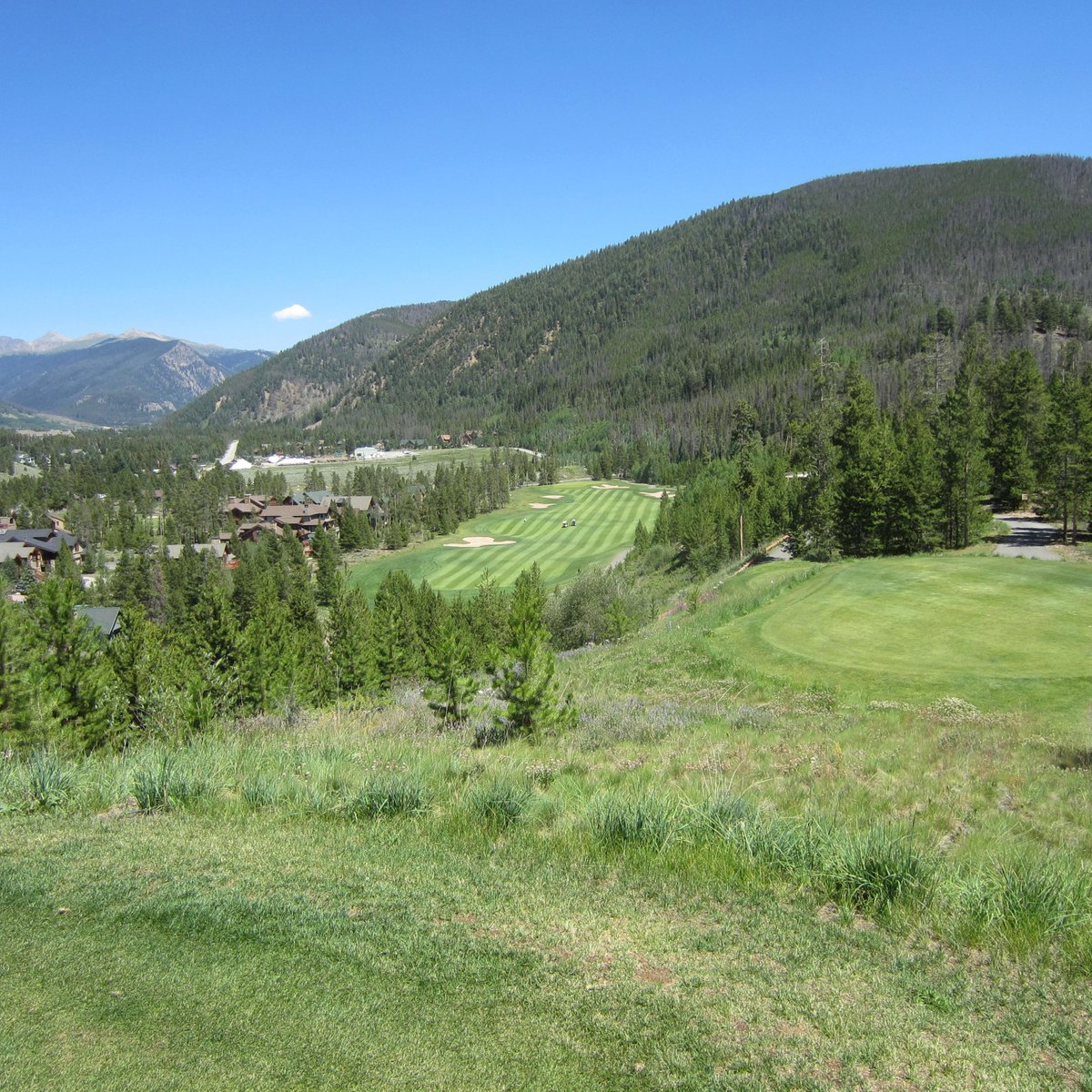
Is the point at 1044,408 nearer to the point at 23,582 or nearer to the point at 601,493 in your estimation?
the point at 601,493

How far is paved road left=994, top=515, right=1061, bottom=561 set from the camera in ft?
138

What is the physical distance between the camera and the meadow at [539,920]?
478cm

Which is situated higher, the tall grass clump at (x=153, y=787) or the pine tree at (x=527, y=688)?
the tall grass clump at (x=153, y=787)

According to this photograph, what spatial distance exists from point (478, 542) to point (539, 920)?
88519 mm

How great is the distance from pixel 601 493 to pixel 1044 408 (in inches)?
3122

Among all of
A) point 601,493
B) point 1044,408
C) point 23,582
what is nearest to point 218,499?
point 23,582

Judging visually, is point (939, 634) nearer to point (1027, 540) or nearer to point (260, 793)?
point (260, 793)

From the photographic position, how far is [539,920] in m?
6.48

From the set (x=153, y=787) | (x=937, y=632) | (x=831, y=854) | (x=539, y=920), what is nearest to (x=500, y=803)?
(x=539, y=920)

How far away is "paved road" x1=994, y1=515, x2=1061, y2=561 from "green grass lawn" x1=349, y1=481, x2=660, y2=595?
36.5m

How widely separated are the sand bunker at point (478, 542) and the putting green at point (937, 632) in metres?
59.7

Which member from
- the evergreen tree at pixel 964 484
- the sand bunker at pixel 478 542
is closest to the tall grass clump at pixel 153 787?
the evergreen tree at pixel 964 484

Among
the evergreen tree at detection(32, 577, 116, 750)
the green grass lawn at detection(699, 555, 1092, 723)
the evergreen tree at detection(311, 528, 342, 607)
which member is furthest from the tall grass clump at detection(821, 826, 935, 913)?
the evergreen tree at detection(311, 528, 342, 607)

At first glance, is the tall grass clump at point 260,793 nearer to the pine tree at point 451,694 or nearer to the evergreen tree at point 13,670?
the pine tree at point 451,694
